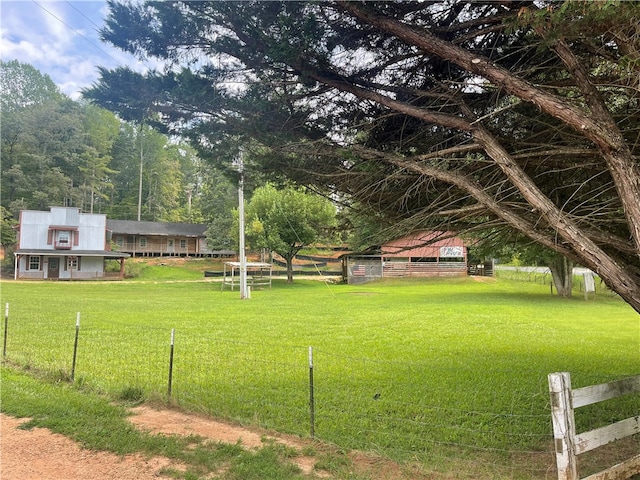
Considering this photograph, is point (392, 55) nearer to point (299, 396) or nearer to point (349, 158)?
point (349, 158)

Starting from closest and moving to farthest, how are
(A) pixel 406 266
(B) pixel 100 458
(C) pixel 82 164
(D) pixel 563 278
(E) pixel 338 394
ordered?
(B) pixel 100 458, (E) pixel 338 394, (D) pixel 563 278, (A) pixel 406 266, (C) pixel 82 164

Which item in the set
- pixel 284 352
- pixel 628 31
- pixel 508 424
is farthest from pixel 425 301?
pixel 628 31

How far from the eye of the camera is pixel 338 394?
598 cm

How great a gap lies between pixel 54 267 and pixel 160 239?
12288 millimetres

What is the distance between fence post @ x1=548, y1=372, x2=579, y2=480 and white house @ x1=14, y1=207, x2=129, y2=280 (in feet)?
119

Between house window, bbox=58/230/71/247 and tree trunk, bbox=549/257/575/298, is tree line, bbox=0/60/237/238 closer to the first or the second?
house window, bbox=58/230/71/247

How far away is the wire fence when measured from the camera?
171 inches

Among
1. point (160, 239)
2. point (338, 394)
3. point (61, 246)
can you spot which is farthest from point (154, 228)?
point (338, 394)

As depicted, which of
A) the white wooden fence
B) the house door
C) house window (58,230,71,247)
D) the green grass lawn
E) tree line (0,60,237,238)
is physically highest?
tree line (0,60,237,238)

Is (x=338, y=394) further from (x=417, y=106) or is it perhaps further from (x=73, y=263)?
(x=73, y=263)

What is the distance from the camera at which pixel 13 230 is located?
1437 inches

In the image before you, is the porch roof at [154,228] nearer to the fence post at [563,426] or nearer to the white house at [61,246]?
the white house at [61,246]

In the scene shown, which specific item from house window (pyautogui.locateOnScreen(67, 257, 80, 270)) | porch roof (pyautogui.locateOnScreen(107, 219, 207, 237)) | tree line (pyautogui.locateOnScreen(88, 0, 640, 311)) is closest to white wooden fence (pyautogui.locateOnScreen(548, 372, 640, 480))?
tree line (pyautogui.locateOnScreen(88, 0, 640, 311))

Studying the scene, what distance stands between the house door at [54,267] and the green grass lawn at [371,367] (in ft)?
66.1
